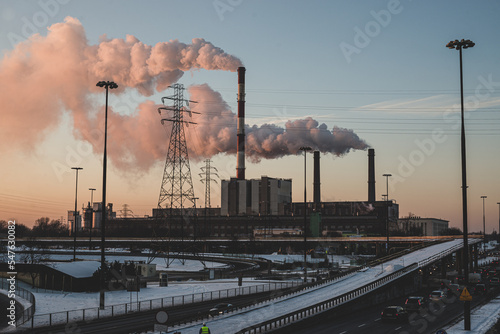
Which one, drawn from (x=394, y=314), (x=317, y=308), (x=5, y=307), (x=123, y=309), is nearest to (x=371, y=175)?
(x=317, y=308)

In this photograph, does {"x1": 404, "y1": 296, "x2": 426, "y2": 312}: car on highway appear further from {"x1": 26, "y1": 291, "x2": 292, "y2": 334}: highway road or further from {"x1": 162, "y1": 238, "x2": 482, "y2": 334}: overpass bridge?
A: {"x1": 26, "y1": 291, "x2": 292, "y2": 334}: highway road

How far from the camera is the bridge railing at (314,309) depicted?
32794 mm

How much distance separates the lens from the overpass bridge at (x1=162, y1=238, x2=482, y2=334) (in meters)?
33.9

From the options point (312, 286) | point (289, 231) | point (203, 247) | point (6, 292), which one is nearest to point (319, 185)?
point (289, 231)

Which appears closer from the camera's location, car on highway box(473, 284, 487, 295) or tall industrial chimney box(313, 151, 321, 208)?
car on highway box(473, 284, 487, 295)

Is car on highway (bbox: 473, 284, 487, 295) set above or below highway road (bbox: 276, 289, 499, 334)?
below

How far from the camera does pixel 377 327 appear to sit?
3747 cm

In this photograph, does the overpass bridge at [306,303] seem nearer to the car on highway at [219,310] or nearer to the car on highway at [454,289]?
the car on highway at [219,310]

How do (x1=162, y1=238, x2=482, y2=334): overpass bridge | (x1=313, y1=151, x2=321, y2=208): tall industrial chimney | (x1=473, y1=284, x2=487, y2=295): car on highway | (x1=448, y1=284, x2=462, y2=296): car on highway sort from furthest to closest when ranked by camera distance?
(x1=313, y1=151, x2=321, y2=208): tall industrial chimney
(x1=448, y1=284, x2=462, y2=296): car on highway
(x1=473, y1=284, x2=487, y2=295): car on highway
(x1=162, y1=238, x2=482, y2=334): overpass bridge

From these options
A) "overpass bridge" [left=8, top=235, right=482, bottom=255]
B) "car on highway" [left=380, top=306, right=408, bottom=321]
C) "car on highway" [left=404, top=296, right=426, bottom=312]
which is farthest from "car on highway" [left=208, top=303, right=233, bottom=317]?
"overpass bridge" [left=8, top=235, right=482, bottom=255]

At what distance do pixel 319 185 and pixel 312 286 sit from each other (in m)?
133

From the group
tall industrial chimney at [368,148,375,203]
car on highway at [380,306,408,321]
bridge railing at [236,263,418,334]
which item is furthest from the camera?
tall industrial chimney at [368,148,375,203]

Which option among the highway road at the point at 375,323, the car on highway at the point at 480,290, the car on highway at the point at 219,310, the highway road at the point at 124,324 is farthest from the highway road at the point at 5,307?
the car on highway at the point at 480,290

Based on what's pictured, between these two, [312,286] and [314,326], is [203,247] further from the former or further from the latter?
[314,326]
